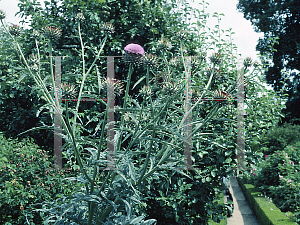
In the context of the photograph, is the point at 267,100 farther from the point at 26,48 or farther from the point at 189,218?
the point at 26,48

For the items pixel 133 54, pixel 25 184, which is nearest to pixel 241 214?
pixel 25 184

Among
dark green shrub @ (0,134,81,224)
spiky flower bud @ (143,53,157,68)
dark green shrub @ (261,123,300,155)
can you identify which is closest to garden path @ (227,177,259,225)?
dark green shrub @ (261,123,300,155)

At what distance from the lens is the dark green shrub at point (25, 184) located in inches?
126

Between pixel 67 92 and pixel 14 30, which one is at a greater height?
pixel 14 30

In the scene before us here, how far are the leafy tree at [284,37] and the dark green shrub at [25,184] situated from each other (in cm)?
1370

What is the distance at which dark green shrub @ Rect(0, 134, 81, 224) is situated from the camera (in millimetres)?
3209

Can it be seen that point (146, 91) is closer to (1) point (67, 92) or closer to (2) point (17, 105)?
(1) point (67, 92)

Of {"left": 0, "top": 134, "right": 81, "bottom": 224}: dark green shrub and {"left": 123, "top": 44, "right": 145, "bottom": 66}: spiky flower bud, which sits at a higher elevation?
{"left": 123, "top": 44, "right": 145, "bottom": 66}: spiky flower bud

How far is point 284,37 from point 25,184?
15319mm

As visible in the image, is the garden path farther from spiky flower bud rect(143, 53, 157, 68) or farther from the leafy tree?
the leafy tree

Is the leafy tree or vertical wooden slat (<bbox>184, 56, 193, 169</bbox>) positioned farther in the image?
the leafy tree

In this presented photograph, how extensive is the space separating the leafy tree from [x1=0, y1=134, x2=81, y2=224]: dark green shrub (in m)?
13.7

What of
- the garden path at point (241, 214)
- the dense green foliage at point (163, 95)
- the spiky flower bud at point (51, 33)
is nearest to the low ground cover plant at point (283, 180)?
the garden path at point (241, 214)

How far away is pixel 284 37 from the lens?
48.6 feet
